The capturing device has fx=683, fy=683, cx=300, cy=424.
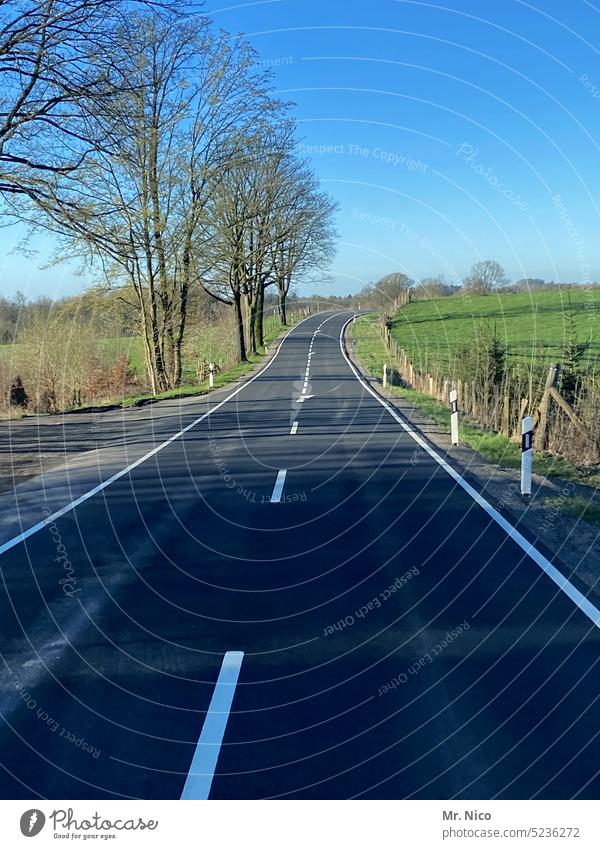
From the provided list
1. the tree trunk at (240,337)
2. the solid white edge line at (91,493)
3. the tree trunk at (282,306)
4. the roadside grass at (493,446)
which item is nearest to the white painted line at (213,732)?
the solid white edge line at (91,493)

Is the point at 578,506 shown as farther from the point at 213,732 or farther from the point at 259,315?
the point at 259,315

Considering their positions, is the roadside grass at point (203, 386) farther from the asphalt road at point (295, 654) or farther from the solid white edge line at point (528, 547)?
the asphalt road at point (295, 654)

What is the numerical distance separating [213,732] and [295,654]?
1.01m

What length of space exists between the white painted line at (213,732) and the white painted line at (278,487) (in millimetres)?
4509

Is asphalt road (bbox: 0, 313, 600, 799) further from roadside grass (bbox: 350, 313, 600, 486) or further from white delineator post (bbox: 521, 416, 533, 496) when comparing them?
roadside grass (bbox: 350, 313, 600, 486)

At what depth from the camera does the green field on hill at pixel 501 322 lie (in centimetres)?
3133

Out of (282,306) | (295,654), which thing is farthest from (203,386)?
(282,306)

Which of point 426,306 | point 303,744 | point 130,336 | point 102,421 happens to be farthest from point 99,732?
point 426,306

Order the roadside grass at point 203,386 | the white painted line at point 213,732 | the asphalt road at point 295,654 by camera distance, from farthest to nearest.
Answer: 1. the roadside grass at point 203,386
2. the asphalt road at point 295,654
3. the white painted line at point 213,732

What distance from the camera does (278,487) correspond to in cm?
995

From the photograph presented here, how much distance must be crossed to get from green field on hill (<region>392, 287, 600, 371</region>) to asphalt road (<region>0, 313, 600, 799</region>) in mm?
18758

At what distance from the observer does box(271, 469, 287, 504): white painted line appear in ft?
30.3

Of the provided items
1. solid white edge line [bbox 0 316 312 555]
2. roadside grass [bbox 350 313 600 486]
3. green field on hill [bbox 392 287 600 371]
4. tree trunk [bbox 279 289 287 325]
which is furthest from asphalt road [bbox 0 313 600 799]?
tree trunk [bbox 279 289 287 325]

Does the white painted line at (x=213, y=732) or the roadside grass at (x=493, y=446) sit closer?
the white painted line at (x=213, y=732)
